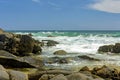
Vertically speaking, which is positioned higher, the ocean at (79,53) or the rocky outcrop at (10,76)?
the rocky outcrop at (10,76)

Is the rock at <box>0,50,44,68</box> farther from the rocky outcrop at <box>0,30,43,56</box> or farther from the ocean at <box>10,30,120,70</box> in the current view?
the rocky outcrop at <box>0,30,43,56</box>

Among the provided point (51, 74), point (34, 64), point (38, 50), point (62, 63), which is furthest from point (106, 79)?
point (38, 50)

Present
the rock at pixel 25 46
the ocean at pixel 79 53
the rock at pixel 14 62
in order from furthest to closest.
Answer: the rock at pixel 25 46
the ocean at pixel 79 53
the rock at pixel 14 62

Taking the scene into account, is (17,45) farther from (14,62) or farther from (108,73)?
(108,73)

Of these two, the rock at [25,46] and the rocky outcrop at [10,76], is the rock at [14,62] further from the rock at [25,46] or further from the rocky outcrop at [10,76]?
the rock at [25,46]

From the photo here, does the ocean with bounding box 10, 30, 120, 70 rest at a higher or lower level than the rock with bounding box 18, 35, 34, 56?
lower

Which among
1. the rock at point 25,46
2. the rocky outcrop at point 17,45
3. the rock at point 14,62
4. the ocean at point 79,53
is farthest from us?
the rock at point 25,46

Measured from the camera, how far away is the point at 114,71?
13336 millimetres

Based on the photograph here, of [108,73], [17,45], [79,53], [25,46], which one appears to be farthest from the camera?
[79,53]

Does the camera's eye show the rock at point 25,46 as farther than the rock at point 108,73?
Yes

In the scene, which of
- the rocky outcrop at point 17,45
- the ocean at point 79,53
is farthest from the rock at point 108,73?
the rocky outcrop at point 17,45

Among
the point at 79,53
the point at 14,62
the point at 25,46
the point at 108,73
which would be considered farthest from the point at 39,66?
the point at 79,53

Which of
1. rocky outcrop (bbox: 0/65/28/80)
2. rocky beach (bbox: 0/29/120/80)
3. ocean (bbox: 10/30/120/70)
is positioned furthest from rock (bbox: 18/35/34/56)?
rocky outcrop (bbox: 0/65/28/80)

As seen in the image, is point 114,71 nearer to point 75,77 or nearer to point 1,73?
point 75,77
